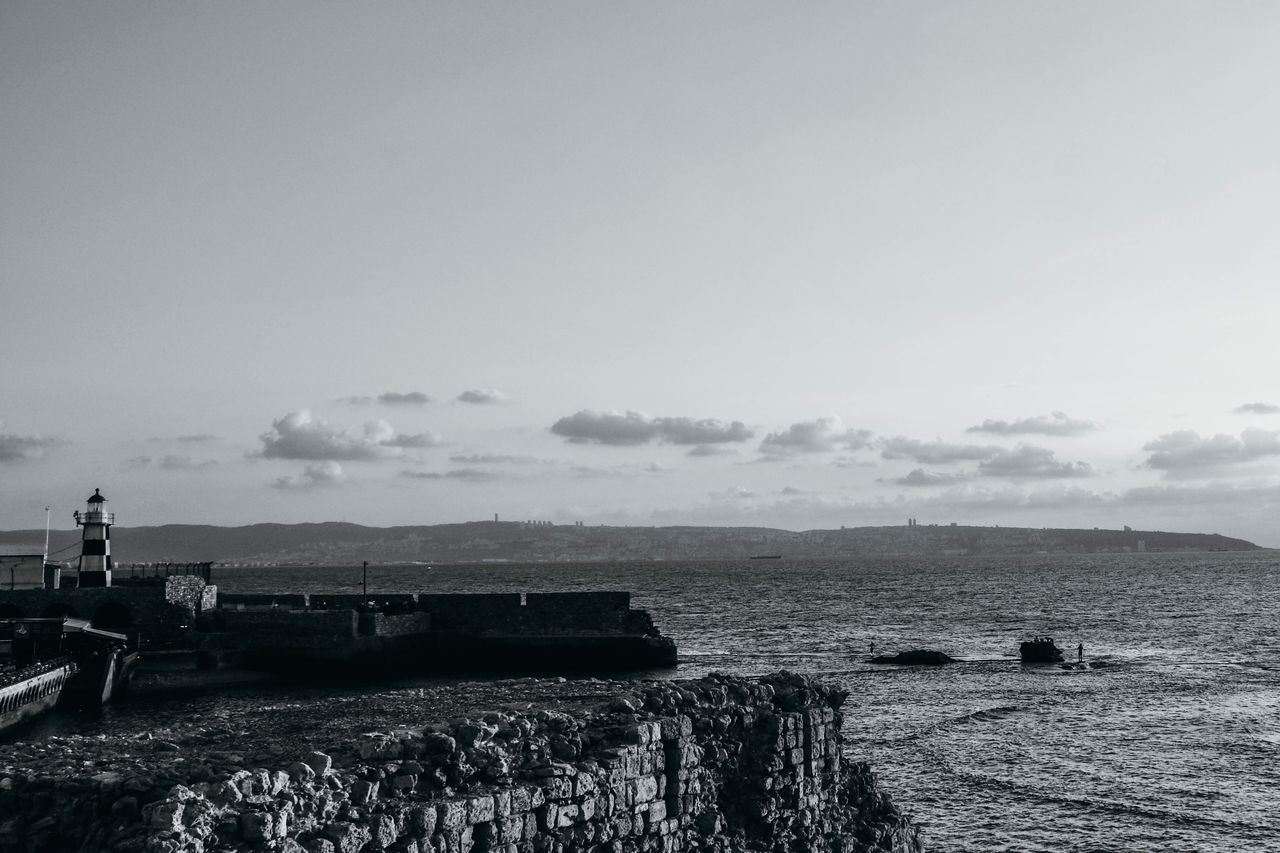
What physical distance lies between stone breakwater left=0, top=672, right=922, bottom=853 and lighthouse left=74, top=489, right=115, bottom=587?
3690 centimetres

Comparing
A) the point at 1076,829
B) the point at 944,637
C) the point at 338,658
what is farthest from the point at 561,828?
the point at 944,637

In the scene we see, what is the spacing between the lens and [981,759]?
25.8 m

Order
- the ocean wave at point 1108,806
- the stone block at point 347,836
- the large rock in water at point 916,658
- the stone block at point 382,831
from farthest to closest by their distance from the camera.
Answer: the large rock in water at point 916,658
the ocean wave at point 1108,806
the stone block at point 382,831
the stone block at point 347,836

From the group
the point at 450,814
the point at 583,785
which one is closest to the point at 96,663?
the point at 583,785

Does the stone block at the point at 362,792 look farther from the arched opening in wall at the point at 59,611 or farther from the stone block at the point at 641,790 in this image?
the arched opening in wall at the point at 59,611

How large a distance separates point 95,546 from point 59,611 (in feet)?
13.7

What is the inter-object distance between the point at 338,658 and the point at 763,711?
26.5m

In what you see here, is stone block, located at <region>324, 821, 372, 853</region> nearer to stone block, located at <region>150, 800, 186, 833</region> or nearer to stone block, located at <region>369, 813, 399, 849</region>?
stone block, located at <region>369, 813, 399, 849</region>

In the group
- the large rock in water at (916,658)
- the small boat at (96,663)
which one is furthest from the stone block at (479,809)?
the large rock in water at (916,658)

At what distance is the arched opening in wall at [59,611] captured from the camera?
40528 millimetres

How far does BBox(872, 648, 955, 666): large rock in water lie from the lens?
4503cm

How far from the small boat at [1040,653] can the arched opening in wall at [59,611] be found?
37594mm

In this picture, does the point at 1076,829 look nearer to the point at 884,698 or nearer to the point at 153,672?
the point at 884,698

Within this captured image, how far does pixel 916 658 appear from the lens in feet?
149
